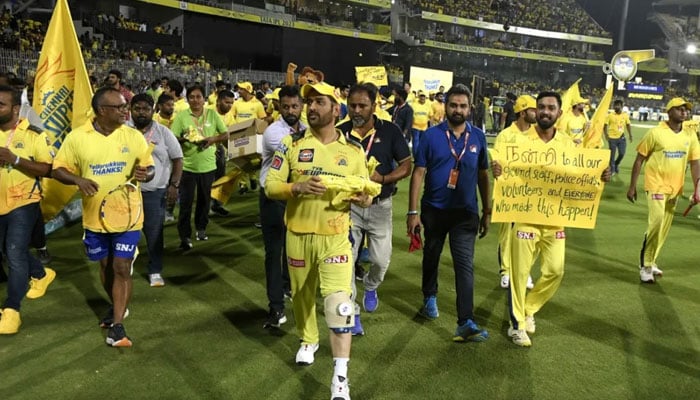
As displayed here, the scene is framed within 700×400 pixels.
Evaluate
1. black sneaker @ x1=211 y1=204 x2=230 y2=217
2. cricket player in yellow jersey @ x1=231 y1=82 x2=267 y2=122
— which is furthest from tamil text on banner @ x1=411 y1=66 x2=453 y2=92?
black sneaker @ x1=211 y1=204 x2=230 y2=217

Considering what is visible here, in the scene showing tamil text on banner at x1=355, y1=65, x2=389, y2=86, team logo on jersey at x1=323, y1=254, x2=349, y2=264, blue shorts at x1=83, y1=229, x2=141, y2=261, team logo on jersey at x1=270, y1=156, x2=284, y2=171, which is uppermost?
tamil text on banner at x1=355, y1=65, x2=389, y2=86

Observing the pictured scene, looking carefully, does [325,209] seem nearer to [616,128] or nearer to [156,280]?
[156,280]

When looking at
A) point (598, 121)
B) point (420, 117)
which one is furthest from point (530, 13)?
point (598, 121)

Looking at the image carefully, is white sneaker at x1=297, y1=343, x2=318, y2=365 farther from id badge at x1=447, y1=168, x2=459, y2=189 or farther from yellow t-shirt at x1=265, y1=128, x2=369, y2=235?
id badge at x1=447, y1=168, x2=459, y2=189

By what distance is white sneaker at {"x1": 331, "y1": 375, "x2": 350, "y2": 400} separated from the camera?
3.71 metres

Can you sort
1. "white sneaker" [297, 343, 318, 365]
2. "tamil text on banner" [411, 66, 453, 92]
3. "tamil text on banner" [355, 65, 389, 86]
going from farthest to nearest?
"tamil text on banner" [411, 66, 453, 92] → "tamil text on banner" [355, 65, 389, 86] → "white sneaker" [297, 343, 318, 365]

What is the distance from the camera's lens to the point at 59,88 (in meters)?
6.11

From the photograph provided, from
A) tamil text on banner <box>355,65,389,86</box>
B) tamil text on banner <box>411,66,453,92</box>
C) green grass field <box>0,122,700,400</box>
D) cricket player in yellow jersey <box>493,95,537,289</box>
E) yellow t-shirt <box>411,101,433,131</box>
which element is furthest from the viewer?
tamil text on banner <box>411,66,453,92</box>

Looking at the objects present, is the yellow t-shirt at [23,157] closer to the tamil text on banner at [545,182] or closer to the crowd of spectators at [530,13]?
the tamil text on banner at [545,182]

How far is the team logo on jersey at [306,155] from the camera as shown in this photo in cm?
382

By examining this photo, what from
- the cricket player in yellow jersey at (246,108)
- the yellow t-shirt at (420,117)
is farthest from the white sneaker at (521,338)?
the yellow t-shirt at (420,117)

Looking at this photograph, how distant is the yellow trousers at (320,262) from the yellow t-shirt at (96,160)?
1.58 m

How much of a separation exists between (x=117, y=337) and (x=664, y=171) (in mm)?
6024

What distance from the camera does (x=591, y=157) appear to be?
4906mm
